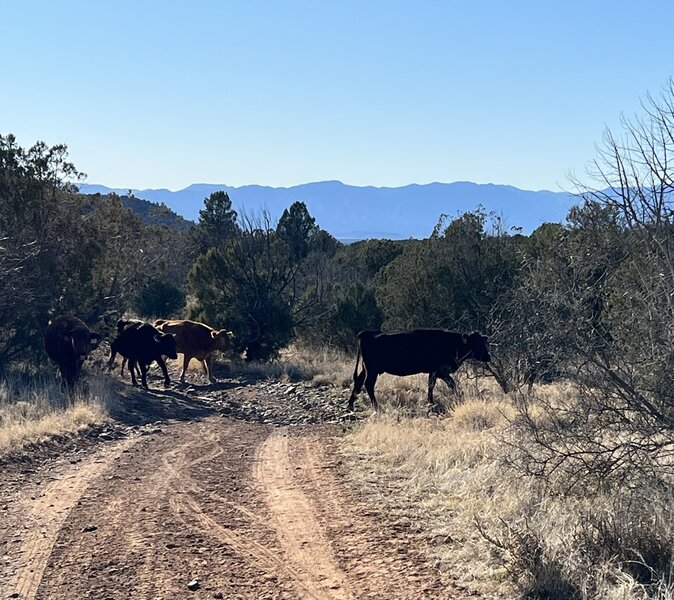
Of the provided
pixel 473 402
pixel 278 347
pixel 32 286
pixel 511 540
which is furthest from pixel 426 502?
pixel 278 347

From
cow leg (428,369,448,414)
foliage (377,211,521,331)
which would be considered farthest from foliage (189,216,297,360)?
cow leg (428,369,448,414)

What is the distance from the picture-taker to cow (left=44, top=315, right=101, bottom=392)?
16703 millimetres

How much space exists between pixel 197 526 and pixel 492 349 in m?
9.38

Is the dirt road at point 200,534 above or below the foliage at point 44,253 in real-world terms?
below

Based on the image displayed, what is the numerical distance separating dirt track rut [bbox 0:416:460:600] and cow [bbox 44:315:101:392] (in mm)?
6908

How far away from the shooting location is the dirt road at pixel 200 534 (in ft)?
18.4

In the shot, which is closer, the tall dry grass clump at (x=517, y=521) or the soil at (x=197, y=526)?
the tall dry grass clump at (x=517, y=521)

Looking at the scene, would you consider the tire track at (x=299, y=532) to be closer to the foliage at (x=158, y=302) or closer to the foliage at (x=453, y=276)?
the foliage at (x=453, y=276)

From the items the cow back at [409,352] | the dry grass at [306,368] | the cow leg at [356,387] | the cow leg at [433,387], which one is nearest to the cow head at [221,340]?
the dry grass at [306,368]

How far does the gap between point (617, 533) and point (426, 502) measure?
242 cm

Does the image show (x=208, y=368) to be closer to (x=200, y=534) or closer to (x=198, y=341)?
(x=198, y=341)

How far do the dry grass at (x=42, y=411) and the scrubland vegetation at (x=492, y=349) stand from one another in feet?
0.47

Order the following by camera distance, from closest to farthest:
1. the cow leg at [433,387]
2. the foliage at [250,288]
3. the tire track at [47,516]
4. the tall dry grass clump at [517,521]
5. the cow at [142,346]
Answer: the tall dry grass clump at [517,521], the tire track at [47,516], the cow leg at [433,387], the cow at [142,346], the foliage at [250,288]

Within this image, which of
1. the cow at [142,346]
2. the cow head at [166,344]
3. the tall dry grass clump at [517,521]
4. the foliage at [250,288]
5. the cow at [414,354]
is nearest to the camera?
the tall dry grass clump at [517,521]
